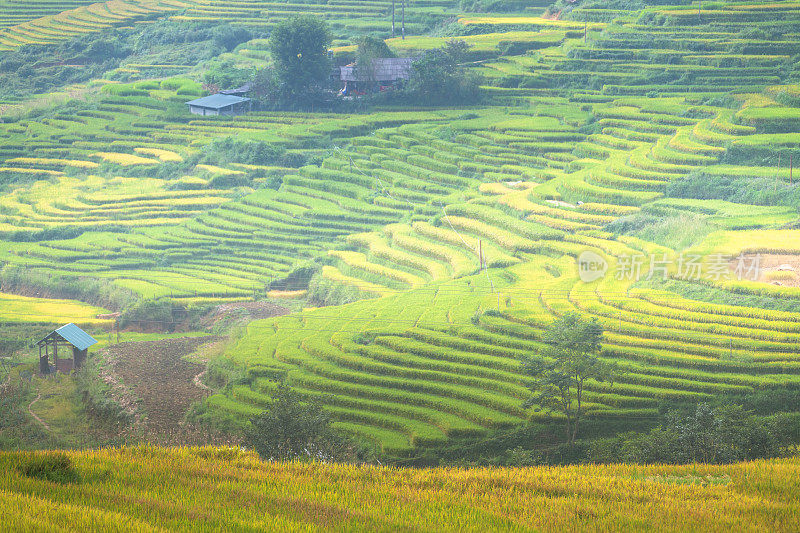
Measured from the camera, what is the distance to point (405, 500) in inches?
332

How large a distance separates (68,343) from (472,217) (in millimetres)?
12595

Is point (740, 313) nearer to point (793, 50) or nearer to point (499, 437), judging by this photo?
point (499, 437)

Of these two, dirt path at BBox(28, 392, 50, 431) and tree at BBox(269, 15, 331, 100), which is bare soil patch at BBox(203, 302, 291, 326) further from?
tree at BBox(269, 15, 331, 100)

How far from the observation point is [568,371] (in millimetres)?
15977

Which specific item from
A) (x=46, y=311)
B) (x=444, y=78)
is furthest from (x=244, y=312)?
(x=444, y=78)

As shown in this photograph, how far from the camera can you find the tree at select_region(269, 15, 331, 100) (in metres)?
37.6

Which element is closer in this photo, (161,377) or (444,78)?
(161,377)

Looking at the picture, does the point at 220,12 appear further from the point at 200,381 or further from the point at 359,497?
the point at 359,497

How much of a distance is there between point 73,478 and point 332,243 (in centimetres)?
2072

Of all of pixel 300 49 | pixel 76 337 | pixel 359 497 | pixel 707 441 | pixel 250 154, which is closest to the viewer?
pixel 359 497

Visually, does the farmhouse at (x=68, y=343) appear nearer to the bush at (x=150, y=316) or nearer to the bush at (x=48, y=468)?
the bush at (x=150, y=316)

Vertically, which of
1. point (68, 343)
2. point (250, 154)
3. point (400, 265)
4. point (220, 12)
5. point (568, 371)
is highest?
point (220, 12)

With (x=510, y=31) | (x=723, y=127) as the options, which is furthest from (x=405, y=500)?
(x=510, y=31)

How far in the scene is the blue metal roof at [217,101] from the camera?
125 ft
